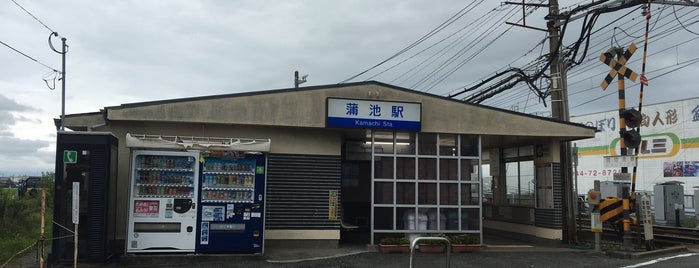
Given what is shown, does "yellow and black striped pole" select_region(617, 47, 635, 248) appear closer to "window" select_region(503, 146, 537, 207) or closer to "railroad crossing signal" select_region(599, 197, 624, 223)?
"railroad crossing signal" select_region(599, 197, 624, 223)

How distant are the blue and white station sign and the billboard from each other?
51.3ft

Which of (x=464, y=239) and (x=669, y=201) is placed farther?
(x=669, y=201)

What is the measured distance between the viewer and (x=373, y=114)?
1184 centimetres

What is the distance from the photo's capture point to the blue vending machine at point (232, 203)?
1017 cm

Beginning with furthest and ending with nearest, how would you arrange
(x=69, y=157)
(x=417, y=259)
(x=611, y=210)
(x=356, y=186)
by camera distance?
(x=356, y=186)
(x=611, y=210)
(x=417, y=259)
(x=69, y=157)

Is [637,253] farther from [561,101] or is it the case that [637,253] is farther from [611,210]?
[561,101]

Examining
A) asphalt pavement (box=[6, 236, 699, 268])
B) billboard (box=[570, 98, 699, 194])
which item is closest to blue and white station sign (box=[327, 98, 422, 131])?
asphalt pavement (box=[6, 236, 699, 268])

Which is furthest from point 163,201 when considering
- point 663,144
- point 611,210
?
point 663,144

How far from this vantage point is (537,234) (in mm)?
13898

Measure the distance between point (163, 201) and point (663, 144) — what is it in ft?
89.7

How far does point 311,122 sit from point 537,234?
23.9 ft

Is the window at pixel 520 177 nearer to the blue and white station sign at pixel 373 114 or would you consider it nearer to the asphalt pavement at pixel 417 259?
the asphalt pavement at pixel 417 259

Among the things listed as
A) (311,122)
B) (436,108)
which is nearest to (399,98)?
(436,108)

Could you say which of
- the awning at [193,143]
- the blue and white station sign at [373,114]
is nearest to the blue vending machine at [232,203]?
the awning at [193,143]
